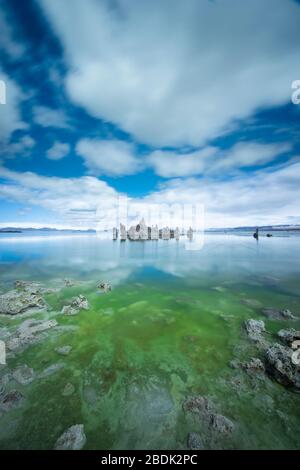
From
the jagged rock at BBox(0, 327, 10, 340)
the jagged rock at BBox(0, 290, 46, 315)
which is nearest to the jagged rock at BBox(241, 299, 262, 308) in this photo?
the jagged rock at BBox(0, 290, 46, 315)

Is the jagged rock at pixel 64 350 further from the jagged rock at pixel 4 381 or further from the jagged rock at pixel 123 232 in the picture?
the jagged rock at pixel 123 232

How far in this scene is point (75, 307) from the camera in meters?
13.6

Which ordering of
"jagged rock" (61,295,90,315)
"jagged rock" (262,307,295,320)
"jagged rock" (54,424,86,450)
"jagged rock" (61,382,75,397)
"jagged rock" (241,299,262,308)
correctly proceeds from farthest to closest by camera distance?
"jagged rock" (241,299,262,308), "jagged rock" (61,295,90,315), "jagged rock" (262,307,295,320), "jagged rock" (61,382,75,397), "jagged rock" (54,424,86,450)

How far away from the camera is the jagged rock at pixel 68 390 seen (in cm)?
649

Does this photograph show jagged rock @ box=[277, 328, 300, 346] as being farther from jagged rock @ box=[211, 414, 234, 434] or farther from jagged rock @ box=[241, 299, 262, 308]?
jagged rock @ box=[211, 414, 234, 434]

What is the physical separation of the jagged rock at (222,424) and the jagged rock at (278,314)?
8607 mm

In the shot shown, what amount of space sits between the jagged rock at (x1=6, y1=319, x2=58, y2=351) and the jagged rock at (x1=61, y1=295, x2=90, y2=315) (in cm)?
137

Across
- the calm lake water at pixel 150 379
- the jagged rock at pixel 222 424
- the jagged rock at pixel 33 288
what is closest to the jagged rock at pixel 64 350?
the calm lake water at pixel 150 379

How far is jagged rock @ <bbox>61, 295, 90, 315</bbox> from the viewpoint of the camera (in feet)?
42.0

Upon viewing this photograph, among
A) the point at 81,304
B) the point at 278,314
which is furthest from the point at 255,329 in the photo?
the point at 81,304

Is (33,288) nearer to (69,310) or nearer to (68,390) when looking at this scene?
(69,310)
